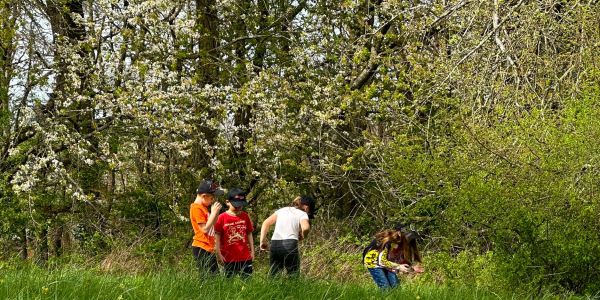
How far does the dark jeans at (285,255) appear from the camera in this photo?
7953 mm

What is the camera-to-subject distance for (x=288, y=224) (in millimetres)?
8008

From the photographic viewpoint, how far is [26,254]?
42.5ft

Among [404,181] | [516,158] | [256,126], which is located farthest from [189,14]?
[516,158]

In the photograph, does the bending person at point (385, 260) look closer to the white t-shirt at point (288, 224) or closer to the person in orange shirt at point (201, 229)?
the white t-shirt at point (288, 224)

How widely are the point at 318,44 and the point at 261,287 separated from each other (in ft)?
25.2

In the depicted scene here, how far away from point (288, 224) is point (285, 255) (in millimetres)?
307

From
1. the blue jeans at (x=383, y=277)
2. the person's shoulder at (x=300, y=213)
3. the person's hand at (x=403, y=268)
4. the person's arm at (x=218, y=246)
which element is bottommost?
the blue jeans at (x=383, y=277)

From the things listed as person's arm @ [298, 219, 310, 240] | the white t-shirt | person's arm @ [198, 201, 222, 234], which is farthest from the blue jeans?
person's arm @ [198, 201, 222, 234]

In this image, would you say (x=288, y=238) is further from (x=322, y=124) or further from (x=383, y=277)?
(x=322, y=124)

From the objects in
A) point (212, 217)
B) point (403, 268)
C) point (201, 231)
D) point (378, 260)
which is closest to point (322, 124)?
point (378, 260)

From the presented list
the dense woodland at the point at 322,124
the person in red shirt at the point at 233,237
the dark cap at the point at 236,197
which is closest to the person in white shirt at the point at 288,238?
the person in red shirt at the point at 233,237

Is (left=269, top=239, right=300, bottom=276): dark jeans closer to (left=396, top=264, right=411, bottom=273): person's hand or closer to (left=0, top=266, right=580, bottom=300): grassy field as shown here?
(left=396, top=264, right=411, bottom=273): person's hand

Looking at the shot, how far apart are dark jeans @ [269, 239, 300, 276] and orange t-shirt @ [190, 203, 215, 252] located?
74cm

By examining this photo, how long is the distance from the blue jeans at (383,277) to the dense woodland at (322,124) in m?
0.92
